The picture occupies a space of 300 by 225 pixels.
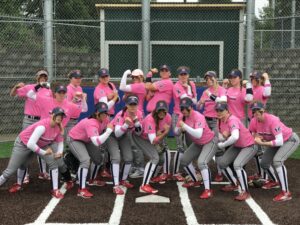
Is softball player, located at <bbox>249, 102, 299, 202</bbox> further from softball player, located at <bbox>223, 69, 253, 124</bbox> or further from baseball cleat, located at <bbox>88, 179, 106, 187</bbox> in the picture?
baseball cleat, located at <bbox>88, 179, 106, 187</bbox>

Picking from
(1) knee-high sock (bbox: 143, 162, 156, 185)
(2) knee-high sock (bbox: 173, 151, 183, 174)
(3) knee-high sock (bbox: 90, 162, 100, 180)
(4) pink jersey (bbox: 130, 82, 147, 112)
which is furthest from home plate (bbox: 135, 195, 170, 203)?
(4) pink jersey (bbox: 130, 82, 147, 112)

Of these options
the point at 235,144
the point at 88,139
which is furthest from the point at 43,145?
the point at 235,144

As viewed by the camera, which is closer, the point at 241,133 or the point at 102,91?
the point at 241,133

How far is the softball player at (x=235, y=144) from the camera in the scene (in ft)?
21.9

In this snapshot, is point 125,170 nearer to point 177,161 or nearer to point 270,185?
point 177,161

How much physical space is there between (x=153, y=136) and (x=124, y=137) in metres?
0.77

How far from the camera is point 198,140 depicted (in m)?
7.04

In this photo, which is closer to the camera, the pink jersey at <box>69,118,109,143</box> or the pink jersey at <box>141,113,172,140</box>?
the pink jersey at <box>69,118,109,143</box>

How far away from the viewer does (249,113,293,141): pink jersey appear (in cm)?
662

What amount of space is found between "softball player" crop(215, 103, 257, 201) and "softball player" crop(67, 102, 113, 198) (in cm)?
174

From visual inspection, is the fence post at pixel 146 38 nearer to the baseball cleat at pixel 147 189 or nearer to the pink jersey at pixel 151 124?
the pink jersey at pixel 151 124

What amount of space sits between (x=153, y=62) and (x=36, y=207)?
784cm

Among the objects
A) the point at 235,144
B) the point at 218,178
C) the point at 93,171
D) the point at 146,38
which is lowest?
the point at 218,178

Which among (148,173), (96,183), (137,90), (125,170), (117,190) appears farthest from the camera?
(137,90)
